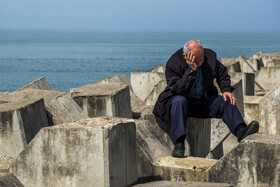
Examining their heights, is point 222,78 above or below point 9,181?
above

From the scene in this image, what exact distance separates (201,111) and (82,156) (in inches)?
74.9

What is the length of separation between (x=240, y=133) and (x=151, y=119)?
0.97m

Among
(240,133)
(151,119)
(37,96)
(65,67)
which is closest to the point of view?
(240,133)

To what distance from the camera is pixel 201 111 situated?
251 inches

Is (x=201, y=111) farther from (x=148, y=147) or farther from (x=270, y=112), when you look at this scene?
(x=270, y=112)

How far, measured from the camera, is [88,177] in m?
4.85

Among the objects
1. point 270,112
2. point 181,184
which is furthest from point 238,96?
point 181,184

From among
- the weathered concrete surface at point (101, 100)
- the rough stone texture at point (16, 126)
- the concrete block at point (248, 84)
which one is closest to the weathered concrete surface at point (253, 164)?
the rough stone texture at point (16, 126)

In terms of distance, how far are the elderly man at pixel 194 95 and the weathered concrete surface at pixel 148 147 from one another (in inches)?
5.9

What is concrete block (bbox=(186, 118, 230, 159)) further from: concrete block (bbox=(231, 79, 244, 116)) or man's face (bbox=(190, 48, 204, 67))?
concrete block (bbox=(231, 79, 244, 116))

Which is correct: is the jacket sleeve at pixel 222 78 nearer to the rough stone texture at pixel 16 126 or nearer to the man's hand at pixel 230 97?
the man's hand at pixel 230 97

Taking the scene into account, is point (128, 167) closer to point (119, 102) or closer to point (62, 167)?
point (62, 167)

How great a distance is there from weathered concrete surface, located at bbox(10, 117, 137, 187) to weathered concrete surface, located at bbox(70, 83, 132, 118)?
213cm

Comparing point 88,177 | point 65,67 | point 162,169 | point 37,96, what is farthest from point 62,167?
point 65,67
